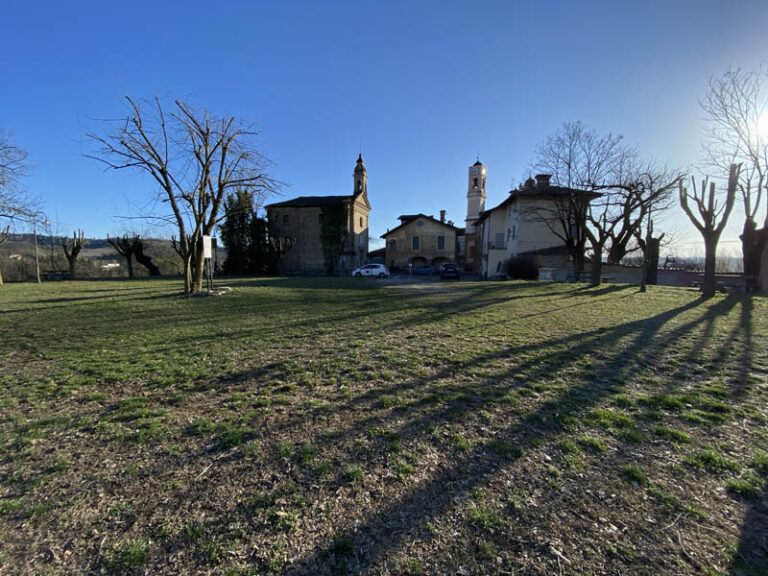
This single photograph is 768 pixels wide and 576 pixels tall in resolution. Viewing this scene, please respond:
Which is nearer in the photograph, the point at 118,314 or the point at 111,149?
the point at 118,314

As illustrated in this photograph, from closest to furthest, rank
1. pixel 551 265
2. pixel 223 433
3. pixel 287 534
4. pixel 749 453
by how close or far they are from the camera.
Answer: pixel 287 534 → pixel 749 453 → pixel 223 433 → pixel 551 265

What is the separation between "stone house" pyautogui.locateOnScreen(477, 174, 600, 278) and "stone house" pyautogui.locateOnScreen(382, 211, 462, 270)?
417 inches

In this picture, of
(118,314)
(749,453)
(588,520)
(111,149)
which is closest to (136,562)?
(588,520)

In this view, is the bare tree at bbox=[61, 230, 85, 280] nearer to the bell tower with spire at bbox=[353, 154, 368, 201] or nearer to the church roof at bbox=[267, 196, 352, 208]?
the church roof at bbox=[267, 196, 352, 208]

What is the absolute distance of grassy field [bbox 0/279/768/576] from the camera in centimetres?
184

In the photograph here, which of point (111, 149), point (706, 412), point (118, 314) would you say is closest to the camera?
point (706, 412)

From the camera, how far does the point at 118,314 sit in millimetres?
10117

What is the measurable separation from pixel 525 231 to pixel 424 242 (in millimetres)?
18537

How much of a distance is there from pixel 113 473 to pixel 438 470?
2471mm

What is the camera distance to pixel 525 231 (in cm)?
3106

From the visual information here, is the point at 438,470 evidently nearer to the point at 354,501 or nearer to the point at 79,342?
the point at 354,501

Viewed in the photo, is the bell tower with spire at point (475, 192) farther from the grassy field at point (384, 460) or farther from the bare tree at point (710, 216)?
the grassy field at point (384, 460)

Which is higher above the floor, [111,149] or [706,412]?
[111,149]

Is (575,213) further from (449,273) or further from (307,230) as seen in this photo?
(307,230)
